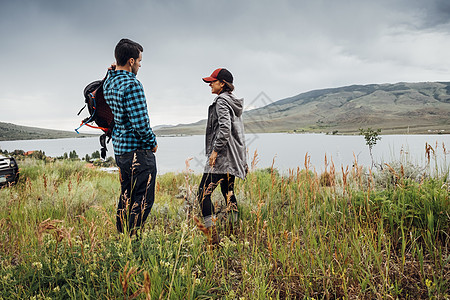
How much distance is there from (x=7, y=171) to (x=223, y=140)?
6.98m

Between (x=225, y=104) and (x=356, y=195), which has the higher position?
(x=225, y=104)

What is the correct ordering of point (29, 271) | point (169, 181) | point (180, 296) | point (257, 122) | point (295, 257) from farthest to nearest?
point (169, 181)
point (257, 122)
point (295, 257)
point (29, 271)
point (180, 296)

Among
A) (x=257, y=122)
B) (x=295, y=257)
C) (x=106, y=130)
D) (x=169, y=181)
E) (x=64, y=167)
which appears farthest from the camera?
(x=64, y=167)

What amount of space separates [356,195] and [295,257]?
4.72 ft

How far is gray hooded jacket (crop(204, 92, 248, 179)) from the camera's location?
333cm

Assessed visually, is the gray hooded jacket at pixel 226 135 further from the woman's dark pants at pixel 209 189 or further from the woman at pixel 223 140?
the woman's dark pants at pixel 209 189

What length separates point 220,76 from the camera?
3.55m

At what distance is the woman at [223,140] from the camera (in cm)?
332

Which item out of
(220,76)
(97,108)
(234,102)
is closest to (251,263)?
(234,102)

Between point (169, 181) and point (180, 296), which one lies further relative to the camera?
point (169, 181)

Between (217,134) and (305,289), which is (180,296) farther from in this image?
(217,134)

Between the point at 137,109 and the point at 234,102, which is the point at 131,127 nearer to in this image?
the point at 137,109

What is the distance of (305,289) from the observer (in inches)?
85.5

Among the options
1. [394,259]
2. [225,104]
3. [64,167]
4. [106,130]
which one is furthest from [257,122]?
[64,167]
